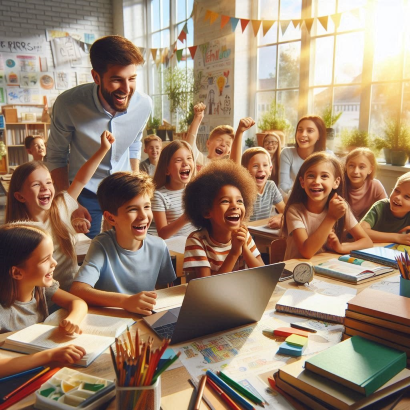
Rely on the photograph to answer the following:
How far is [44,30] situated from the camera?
26.2 feet

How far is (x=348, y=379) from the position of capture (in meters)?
0.79

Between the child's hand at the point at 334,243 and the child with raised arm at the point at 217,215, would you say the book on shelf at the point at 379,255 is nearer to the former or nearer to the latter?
the child's hand at the point at 334,243

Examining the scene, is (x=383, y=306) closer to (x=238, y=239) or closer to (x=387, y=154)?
(x=238, y=239)

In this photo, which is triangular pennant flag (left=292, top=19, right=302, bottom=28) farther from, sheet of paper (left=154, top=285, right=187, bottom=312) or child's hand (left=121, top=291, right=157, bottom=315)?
child's hand (left=121, top=291, right=157, bottom=315)

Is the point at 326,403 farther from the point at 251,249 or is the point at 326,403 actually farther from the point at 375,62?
the point at 375,62

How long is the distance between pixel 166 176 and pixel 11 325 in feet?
5.19

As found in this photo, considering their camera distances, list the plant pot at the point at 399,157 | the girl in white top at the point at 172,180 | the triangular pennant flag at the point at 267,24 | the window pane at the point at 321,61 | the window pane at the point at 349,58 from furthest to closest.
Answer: the triangular pennant flag at the point at 267,24 < the window pane at the point at 321,61 < the window pane at the point at 349,58 < the plant pot at the point at 399,157 < the girl in white top at the point at 172,180

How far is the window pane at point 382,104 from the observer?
12.5ft

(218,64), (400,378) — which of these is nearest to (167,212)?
(400,378)

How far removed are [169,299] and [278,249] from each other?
99 cm

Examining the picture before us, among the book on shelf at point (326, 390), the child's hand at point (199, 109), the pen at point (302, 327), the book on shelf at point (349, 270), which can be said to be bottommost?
the book on shelf at point (349, 270)

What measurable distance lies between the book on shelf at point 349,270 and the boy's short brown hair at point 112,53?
130cm

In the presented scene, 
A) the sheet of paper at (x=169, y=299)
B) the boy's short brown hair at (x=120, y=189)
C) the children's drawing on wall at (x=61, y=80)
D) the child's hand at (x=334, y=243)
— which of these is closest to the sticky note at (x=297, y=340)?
the sheet of paper at (x=169, y=299)

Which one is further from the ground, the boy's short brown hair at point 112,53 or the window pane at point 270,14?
the window pane at point 270,14
